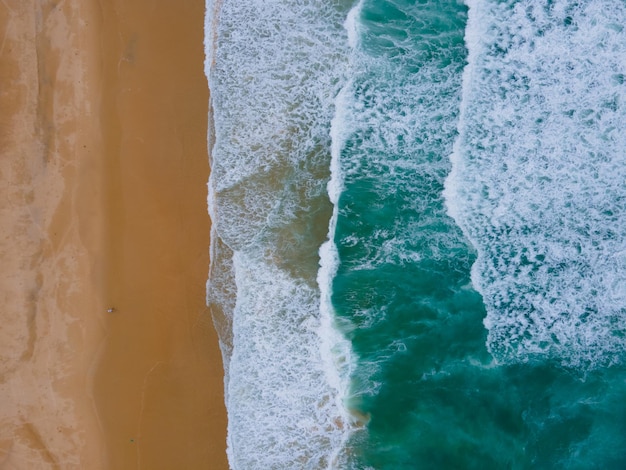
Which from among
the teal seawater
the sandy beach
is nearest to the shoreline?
the sandy beach

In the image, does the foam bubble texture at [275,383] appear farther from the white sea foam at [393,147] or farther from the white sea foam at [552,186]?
the white sea foam at [552,186]

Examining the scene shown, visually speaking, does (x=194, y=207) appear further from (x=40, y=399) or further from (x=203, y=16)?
(x=40, y=399)

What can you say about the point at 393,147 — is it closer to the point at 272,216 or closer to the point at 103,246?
the point at 272,216

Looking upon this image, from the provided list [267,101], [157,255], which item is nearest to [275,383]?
[157,255]

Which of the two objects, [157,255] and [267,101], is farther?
[267,101]

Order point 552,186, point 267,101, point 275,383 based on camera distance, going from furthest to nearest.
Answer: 1. point 267,101
2. point 552,186
3. point 275,383

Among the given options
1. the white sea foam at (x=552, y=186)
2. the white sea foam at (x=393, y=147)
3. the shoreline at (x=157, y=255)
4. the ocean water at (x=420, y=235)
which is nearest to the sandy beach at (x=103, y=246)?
the shoreline at (x=157, y=255)

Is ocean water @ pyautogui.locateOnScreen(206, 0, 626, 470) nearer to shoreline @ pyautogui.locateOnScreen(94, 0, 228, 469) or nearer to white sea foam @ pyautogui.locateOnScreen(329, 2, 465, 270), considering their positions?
white sea foam @ pyautogui.locateOnScreen(329, 2, 465, 270)
